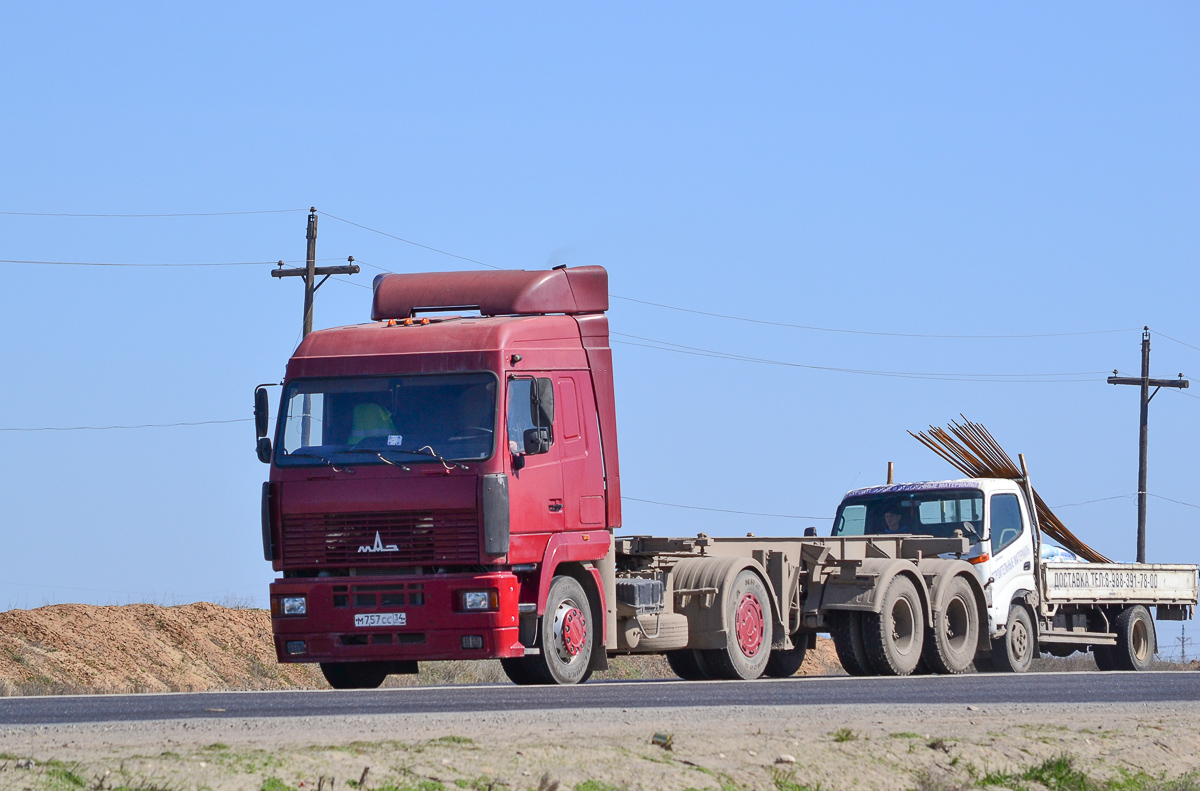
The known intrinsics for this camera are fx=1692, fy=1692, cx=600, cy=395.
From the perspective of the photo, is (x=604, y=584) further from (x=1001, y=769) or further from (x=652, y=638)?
(x=1001, y=769)

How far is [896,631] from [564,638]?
17.6 ft

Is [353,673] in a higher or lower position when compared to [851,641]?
lower

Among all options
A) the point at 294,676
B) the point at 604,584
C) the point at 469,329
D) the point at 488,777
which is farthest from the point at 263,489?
the point at 294,676

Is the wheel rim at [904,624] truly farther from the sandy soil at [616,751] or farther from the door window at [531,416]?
the sandy soil at [616,751]

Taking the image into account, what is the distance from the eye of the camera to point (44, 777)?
7.58 metres

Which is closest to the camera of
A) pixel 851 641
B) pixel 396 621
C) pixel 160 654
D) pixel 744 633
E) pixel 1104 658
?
pixel 396 621

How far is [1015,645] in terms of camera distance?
70.7ft

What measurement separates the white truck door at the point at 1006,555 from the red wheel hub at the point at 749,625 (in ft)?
14.6

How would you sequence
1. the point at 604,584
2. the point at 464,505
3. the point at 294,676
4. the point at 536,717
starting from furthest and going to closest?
the point at 294,676, the point at 604,584, the point at 464,505, the point at 536,717

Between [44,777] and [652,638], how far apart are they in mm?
9131

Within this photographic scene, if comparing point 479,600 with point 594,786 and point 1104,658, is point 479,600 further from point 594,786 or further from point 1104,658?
point 1104,658

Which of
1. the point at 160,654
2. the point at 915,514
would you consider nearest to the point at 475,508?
the point at 915,514

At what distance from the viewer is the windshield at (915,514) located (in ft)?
69.9

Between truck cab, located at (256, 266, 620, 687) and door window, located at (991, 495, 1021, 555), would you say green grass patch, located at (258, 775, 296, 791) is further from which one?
door window, located at (991, 495, 1021, 555)
